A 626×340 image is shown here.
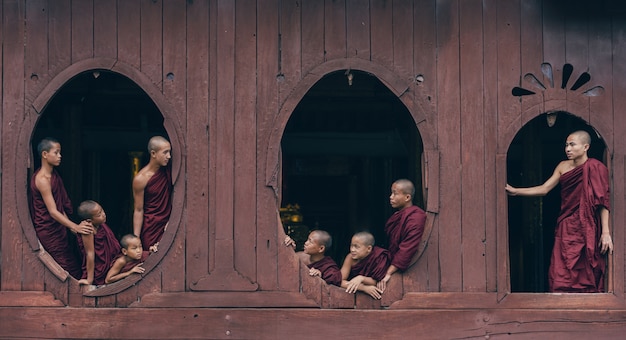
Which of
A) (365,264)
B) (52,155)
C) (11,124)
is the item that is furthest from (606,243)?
(11,124)

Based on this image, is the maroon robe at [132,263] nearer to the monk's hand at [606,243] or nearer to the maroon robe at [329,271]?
the maroon robe at [329,271]

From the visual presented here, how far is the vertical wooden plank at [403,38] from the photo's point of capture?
1027 cm

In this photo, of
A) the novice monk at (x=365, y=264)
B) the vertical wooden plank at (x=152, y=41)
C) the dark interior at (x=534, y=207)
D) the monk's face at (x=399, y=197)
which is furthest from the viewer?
the dark interior at (x=534, y=207)

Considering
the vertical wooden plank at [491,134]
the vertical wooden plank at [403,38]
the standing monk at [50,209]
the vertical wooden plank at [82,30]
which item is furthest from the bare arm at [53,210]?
the vertical wooden plank at [491,134]

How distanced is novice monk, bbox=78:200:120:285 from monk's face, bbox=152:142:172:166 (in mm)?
567

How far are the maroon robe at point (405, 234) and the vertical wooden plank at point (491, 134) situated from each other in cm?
48

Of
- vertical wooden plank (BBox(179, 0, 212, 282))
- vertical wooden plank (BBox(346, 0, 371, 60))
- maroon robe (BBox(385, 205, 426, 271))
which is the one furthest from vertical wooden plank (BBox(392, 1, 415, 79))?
vertical wooden plank (BBox(179, 0, 212, 282))

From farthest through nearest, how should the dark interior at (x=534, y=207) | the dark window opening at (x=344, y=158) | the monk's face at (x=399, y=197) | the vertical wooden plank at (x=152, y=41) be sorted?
the dark window opening at (x=344, y=158) < the dark interior at (x=534, y=207) < the monk's face at (x=399, y=197) < the vertical wooden plank at (x=152, y=41)

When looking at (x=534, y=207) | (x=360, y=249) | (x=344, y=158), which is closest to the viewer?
(x=360, y=249)

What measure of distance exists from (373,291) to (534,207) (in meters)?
2.86

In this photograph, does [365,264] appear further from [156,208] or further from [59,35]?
[59,35]

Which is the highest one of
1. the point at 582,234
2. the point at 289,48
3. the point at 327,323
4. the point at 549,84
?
the point at 289,48

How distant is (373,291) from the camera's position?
10.1 m

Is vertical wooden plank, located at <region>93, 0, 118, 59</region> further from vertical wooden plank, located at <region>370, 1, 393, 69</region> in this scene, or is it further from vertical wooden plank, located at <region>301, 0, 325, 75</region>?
vertical wooden plank, located at <region>370, 1, 393, 69</region>
